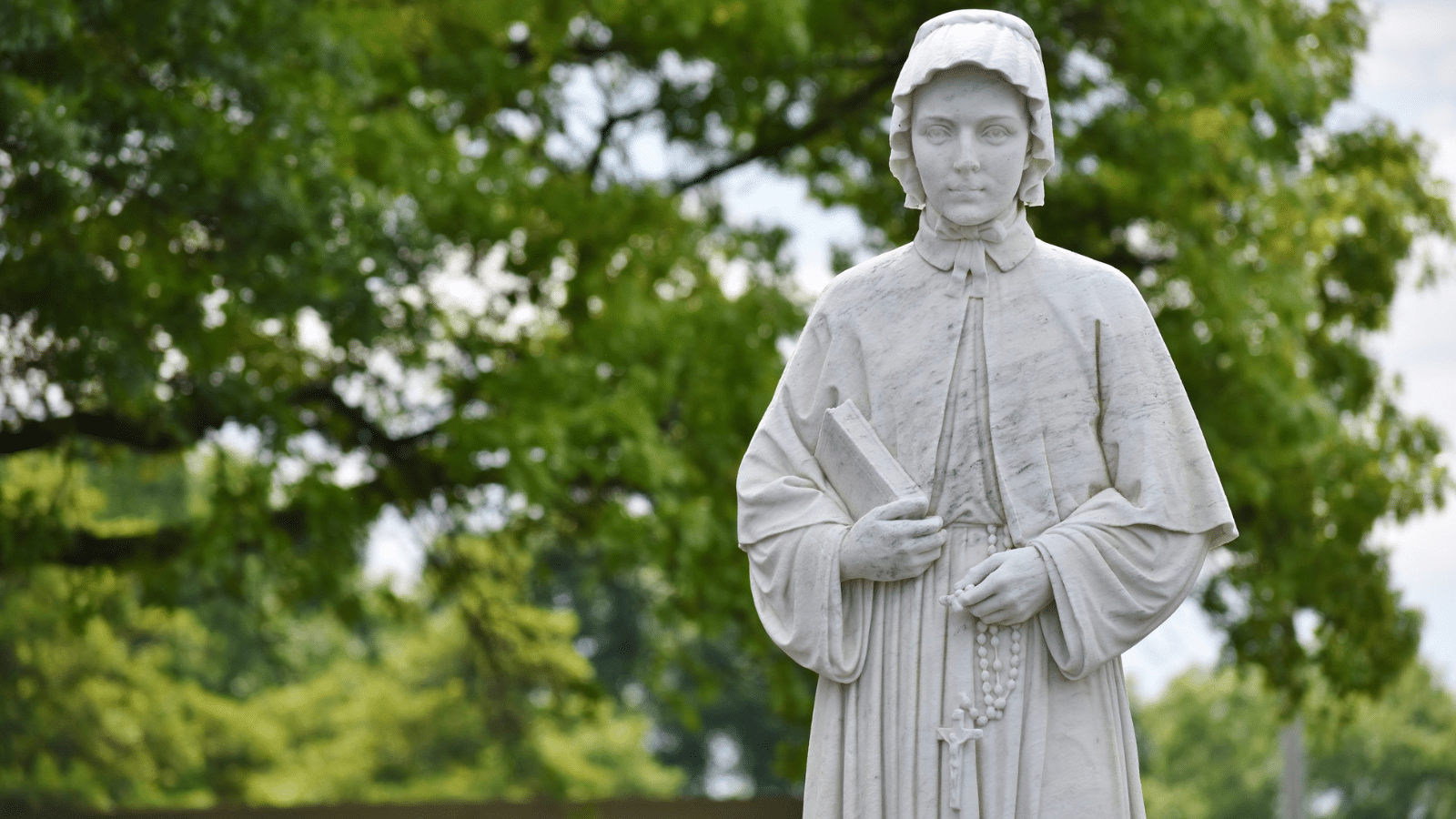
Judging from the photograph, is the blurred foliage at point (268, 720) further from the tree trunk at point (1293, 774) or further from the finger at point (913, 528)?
the finger at point (913, 528)

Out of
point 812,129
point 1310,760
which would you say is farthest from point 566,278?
point 1310,760

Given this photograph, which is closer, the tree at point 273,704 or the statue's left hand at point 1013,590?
the statue's left hand at point 1013,590

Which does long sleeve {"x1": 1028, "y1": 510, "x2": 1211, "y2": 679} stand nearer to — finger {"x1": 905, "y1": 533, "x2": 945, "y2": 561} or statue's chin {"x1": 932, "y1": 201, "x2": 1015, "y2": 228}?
finger {"x1": 905, "y1": 533, "x2": 945, "y2": 561}

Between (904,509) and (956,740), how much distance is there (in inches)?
22.0

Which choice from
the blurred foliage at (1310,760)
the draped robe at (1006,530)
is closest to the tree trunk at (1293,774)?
the blurred foliage at (1310,760)

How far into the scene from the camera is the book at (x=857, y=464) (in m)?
4.38

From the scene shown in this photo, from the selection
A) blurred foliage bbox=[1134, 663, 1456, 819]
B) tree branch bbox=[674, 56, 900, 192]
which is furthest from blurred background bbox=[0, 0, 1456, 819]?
blurred foliage bbox=[1134, 663, 1456, 819]

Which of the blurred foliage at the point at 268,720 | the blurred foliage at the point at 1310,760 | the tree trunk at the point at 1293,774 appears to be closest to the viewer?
the tree trunk at the point at 1293,774

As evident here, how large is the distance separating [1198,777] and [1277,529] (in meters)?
23.5

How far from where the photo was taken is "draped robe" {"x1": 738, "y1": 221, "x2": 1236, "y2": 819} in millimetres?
4254

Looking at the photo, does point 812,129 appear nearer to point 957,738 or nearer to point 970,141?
point 970,141

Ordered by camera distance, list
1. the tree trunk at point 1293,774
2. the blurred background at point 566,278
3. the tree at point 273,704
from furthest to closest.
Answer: the tree trunk at point 1293,774 → the tree at point 273,704 → the blurred background at point 566,278

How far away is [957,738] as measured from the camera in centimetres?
429

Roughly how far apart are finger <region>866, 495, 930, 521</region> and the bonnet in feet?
2.57
